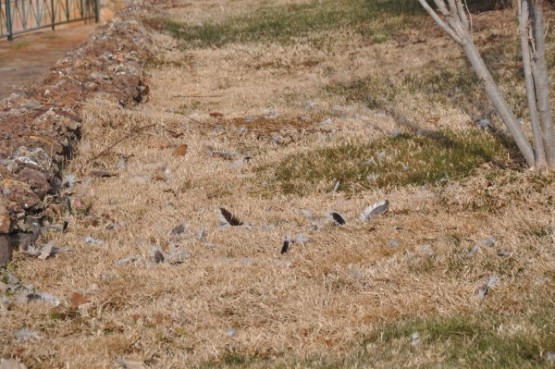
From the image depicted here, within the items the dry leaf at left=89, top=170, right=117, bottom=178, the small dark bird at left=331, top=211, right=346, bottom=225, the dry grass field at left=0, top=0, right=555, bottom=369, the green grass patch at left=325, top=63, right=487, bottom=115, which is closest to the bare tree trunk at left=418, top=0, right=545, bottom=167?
the dry grass field at left=0, top=0, right=555, bottom=369

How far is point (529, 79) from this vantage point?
26.2 ft

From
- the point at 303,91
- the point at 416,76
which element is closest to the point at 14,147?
the point at 303,91

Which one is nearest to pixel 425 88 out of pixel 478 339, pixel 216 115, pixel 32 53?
pixel 216 115

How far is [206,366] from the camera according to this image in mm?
5406

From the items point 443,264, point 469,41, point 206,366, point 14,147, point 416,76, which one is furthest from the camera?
point 416,76

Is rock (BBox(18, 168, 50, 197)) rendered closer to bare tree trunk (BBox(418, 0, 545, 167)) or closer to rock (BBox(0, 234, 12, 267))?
rock (BBox(0, 234, 12, 267))

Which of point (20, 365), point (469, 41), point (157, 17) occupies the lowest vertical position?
point (157, 17)

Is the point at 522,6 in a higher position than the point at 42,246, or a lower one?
higher

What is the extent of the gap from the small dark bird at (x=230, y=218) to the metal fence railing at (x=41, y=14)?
11089 millimetres

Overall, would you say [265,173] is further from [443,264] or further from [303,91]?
[303,91]

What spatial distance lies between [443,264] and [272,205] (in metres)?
2.29

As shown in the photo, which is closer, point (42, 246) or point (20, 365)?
point (20, 365)

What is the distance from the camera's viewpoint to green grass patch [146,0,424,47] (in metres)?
18.2

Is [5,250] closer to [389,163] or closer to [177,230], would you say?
[177,230]
